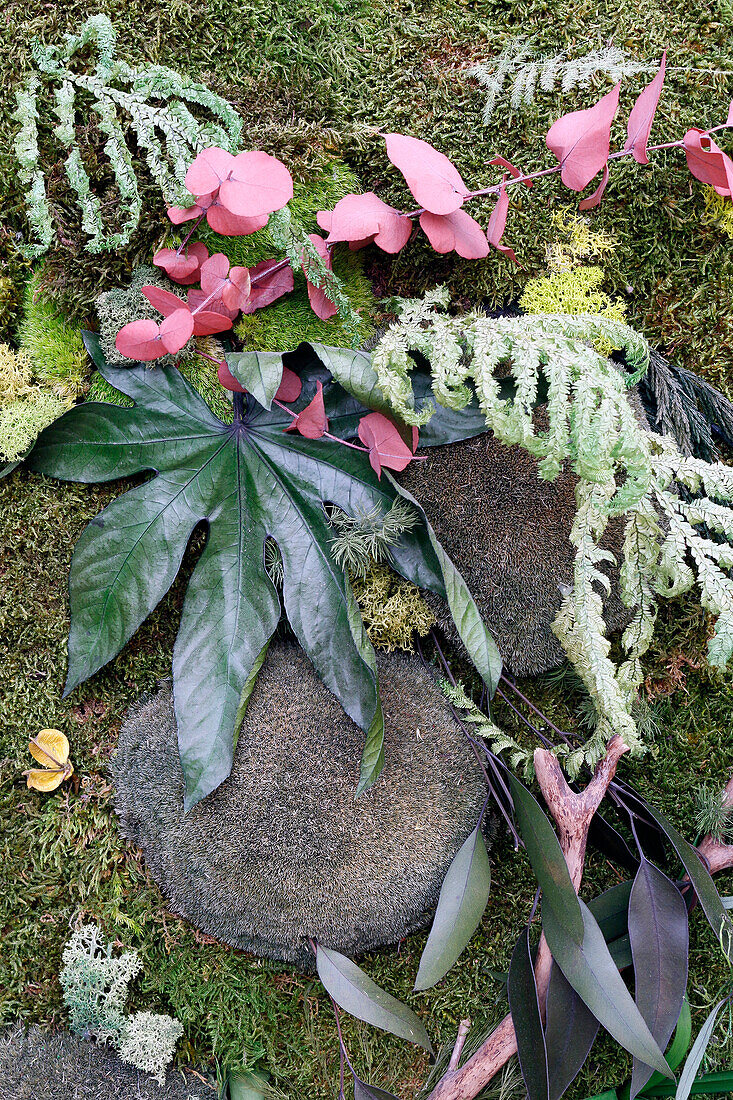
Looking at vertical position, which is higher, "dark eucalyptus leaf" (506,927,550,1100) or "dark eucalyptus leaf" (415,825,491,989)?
"dark eucalyptus leaf" (415,825,491,989)

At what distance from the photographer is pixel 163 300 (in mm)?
1683

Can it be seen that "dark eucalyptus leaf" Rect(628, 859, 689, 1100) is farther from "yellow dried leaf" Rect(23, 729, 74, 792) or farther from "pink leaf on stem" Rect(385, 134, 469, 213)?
"pink leaf on stem" Rect(385, 134, 469, 213)

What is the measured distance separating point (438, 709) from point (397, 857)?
0.37 metres

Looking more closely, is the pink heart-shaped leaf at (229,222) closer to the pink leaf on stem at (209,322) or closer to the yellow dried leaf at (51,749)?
the pink leaf on stem at (209,322)

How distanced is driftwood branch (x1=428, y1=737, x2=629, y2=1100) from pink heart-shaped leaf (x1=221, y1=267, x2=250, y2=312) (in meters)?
1.30

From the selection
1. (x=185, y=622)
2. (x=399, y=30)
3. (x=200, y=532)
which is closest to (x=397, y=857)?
(x=185, y=622)

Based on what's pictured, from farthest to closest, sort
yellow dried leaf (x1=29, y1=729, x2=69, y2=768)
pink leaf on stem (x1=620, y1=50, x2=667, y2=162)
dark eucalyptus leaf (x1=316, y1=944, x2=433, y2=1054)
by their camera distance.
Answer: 1. yellow dried leaf (x1=29, y1=729, x2=69, y2=768)
2. dark eucalyptus leaf (x1=316, y1=944, x2=433, y2=1054)
3. pink leaf on stem (x1=620, y1=50, x2=667, y2=162)

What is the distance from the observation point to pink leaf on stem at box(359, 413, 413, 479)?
1681 mm

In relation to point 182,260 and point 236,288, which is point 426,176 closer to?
point 236,288

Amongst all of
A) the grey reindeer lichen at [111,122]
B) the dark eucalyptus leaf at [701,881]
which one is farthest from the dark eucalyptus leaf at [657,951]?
the grey reindeer lichen at [111,122]

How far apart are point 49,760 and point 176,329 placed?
1.12 metres

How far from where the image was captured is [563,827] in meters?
1.84

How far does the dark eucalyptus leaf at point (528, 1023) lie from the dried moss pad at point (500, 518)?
0.81 m

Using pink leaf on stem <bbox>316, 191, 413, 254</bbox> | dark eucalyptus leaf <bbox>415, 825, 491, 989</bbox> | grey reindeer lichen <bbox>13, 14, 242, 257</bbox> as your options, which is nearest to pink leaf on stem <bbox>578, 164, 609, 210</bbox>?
pink leaf on stem <bbox>316, 191, 413, 254</bbox>
